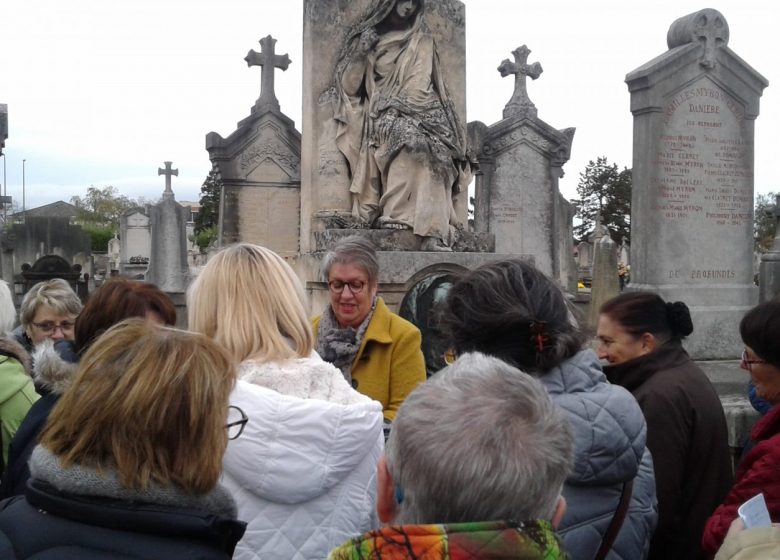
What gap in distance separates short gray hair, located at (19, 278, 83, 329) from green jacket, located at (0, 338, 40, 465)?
44.5 inches

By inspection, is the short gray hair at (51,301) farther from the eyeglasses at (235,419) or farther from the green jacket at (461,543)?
the green jacket at (461,543)

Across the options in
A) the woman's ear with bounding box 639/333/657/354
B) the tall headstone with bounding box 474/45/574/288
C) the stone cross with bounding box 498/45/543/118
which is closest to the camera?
the woman's ear with bounding box 639/333/657/354

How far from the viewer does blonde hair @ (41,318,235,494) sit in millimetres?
1549

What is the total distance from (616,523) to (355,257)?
1791 millimetres

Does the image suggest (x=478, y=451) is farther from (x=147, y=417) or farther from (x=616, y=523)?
(x=616, y=523)

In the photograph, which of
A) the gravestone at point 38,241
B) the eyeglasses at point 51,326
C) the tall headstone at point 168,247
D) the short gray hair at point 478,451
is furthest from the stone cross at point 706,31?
the gravestone at point 38,241

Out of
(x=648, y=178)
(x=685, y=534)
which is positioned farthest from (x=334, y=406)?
(x=648, y=178)

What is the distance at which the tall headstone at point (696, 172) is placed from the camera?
21.9 feet

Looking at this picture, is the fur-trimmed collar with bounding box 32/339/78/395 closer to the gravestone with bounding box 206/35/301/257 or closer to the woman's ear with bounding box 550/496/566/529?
the woman's ear with bounding box 550/496/566/529

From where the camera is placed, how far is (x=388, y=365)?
132 inches

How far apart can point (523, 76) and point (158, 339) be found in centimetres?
1380

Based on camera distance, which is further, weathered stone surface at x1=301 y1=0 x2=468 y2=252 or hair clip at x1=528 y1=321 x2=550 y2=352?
weathered stone surface at x1=301 y1=0 x2=468 y2=252

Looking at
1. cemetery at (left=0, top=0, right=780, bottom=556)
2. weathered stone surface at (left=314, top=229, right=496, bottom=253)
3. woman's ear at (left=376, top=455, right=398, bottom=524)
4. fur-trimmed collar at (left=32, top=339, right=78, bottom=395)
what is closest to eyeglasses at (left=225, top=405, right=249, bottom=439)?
woman's ear at (left=376, top=455, right=398, bottom=524)

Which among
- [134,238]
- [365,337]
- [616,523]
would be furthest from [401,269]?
[134,238]
